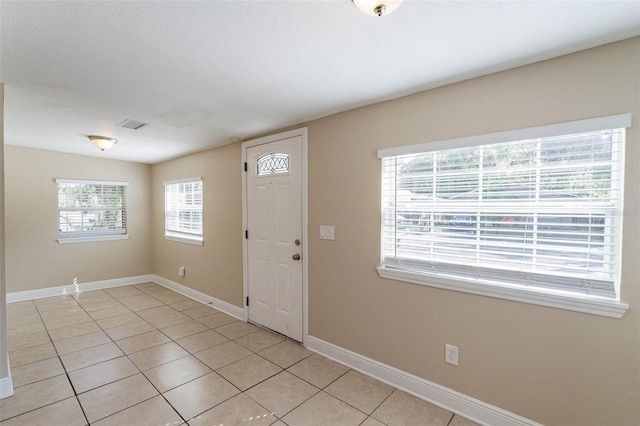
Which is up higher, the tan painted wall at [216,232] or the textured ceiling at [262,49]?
the textured ceiling at [262,49]

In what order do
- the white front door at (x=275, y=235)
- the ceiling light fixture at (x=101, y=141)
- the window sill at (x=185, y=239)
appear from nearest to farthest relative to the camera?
the white front door at (x=275, y=235) < the ceiling light fixture at (x=101, y=141) < the window sill at (x=185, y=239)

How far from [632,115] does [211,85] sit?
8.24 ft

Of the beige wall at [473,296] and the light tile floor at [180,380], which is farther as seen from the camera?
the light tile floor at [180,380]

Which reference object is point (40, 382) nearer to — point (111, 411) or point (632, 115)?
point (111, 411)

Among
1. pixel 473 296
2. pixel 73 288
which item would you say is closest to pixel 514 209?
pixel 473 296

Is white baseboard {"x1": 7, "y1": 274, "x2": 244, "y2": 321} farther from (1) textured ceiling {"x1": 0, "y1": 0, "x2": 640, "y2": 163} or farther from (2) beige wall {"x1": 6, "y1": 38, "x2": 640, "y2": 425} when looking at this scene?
(1) textured ceiling {"x1": 0, "y1": 0, "x2": 640, "y2": 163}

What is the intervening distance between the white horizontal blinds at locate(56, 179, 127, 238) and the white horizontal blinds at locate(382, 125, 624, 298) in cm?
515

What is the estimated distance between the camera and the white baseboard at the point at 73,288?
14.0 feet

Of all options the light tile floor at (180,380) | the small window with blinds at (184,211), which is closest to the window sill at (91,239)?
the small window with blinds at (184,211)

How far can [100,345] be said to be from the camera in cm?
299

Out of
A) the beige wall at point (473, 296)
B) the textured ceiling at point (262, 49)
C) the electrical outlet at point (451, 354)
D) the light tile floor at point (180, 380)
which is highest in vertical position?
the textured ceiling at point (262, 49)

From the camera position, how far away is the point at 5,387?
2160 mm

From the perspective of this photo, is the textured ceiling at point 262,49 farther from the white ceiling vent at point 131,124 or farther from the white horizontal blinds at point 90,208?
→ the white horizontal blinds at point 90,208

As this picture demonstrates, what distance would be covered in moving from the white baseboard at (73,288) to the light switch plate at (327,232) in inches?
173
